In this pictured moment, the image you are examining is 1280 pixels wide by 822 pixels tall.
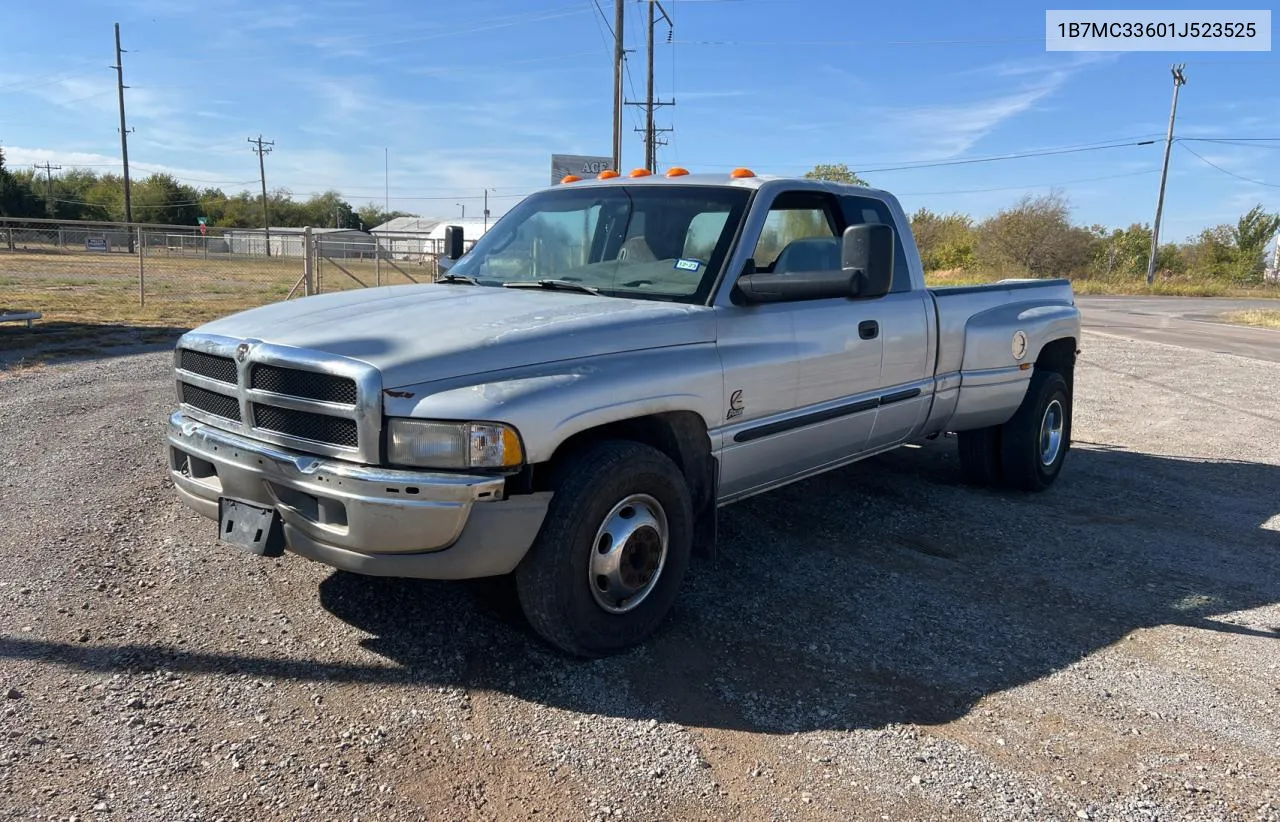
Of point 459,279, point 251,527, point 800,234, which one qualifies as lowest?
point 251,527

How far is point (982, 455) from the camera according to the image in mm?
6293

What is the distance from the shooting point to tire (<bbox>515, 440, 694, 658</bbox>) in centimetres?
325

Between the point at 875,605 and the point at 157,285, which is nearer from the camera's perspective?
the point at 875,605

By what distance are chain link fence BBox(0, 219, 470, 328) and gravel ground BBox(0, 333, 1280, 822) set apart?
276 inches

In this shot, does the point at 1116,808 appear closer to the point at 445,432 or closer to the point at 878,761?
the point at 878,761

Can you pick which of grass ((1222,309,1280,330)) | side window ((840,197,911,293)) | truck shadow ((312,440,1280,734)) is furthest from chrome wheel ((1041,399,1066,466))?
grass ((1222,309,1280,330))

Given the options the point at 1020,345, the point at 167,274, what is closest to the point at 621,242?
the point at 1020,345

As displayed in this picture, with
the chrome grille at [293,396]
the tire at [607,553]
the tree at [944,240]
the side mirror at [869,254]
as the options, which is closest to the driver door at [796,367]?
the side mirror at [869,254]

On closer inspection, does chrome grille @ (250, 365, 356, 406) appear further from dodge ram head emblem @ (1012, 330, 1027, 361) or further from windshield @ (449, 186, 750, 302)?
dodge ram head emblem @ (1012, 330, 1027, 361)

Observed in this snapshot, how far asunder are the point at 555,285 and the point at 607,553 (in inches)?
55.4

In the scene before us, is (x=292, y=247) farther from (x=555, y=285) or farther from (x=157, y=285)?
(x=555, y=285)

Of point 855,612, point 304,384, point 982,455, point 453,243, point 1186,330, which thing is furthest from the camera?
point 1186,330

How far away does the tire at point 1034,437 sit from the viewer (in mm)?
6148

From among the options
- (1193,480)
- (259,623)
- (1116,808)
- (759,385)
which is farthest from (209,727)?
(1193,480)
